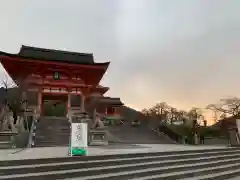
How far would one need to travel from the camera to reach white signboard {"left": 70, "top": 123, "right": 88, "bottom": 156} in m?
7.31

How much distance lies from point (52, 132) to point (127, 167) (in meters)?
9.95

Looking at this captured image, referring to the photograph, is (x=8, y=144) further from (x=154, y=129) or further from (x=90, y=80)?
(x=90, y=80)

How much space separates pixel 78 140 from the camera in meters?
7.52

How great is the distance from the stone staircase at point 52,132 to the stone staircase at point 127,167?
7.08 metres

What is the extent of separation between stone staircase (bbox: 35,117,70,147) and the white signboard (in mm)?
6372

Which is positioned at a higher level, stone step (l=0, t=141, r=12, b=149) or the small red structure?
the small red structure

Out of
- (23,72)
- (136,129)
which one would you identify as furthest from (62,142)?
(23,72)

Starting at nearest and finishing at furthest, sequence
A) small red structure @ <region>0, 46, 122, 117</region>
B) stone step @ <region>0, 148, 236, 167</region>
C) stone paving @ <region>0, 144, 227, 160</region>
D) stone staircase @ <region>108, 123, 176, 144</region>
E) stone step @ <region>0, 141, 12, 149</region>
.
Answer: stone step @ <region>0, 148, 236, 167</region>, stone paving @ <region>0, 144, 227, 160</region>, stone step @ <region>0, 141, 12, 149</region>, stone staircase @ <region>108, 123, 176, 144</region>, small red structure @ <region>0, 46, 122, 117</region>

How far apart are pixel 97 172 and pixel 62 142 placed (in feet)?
27.6

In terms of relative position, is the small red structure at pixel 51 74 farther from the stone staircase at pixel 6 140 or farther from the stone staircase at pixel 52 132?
the stone staircase at pixel 6 140

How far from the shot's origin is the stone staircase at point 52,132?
13.9m

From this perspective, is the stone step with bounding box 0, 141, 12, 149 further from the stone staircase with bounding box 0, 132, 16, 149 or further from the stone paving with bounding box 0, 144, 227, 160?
the stone paving with bounding box 0, 144, 227, 160

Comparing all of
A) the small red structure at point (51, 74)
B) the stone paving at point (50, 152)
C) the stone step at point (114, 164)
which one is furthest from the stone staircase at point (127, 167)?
the small red structure at point (51, 74)

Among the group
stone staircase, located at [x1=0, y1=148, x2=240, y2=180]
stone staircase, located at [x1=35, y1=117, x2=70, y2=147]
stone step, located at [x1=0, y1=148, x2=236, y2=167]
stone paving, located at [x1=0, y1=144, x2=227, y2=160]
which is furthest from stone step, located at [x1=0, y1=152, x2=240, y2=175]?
stone staircase, located at [x1=35, y1=117, x2=70, y2=147]
